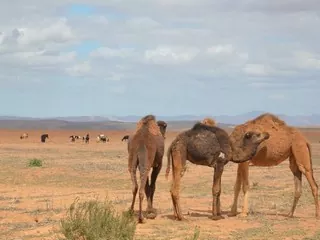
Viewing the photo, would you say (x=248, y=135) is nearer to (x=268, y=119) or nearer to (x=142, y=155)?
(x=268, y=119)

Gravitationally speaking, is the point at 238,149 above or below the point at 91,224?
above

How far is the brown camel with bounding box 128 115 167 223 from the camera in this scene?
1314 cm

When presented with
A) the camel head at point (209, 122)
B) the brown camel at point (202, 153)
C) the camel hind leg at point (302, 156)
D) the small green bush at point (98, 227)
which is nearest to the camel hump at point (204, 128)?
the brown camel at point (202, 153)

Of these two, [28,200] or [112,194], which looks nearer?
[28,200]

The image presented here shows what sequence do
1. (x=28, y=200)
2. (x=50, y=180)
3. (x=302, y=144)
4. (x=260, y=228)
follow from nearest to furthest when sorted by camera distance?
(x=260, y=228) → (x=302, y=144) → (x=28, y=200) → (x=50, y=180)

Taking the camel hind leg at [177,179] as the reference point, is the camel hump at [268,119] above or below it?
above

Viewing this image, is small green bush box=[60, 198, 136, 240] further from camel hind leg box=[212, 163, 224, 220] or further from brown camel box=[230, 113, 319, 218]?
brown camel box=[230, 113, 319, 218]

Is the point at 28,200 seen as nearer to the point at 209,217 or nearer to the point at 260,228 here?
the point at 209,217

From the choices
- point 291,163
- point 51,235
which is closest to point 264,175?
point 291,163

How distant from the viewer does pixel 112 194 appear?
19625 mm

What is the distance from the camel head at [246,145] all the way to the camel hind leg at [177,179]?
4.00 feet

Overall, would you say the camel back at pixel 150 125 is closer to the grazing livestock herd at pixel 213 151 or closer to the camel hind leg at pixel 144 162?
the grazing livestock herd at pixel 213 151

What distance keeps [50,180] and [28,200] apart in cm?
684

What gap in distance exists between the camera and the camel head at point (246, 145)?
13969 millimetres
